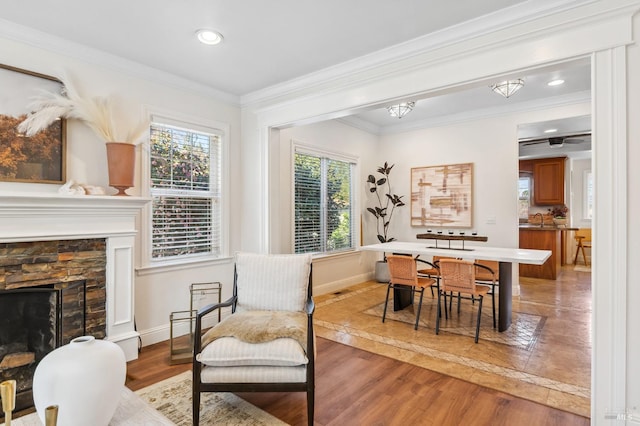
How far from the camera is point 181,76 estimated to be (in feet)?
11.1

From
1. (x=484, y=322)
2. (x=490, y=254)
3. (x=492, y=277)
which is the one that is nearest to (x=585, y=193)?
(x=492, y=277)

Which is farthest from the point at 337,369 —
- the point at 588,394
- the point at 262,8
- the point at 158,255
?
the point at 262,8

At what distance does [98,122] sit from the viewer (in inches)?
108

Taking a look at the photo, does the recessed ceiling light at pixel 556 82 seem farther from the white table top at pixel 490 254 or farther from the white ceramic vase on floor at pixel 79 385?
the white ceramic vase on floor at pixel 79 385

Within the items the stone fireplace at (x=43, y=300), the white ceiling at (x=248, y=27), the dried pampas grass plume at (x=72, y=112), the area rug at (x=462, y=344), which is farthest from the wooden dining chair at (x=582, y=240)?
the stone fireplace at (x=43, y=300)

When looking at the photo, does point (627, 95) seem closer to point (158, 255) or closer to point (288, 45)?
point (288, 45)

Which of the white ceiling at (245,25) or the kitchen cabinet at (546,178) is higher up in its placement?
the white ceiling at (245,25)

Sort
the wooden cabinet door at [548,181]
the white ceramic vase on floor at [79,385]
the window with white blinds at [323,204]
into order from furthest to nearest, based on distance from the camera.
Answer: the wooden cabinet door at [548,181], the window with white blinds at [323,204], the white ceramic vase on floor at [79,385]

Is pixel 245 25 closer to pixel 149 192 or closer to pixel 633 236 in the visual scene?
pixel 149 192

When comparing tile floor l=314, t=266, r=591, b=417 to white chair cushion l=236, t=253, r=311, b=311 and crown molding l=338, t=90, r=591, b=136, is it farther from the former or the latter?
crown molding l=338, t=90, r=591, b=136

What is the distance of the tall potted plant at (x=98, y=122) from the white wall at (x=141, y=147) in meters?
0.13

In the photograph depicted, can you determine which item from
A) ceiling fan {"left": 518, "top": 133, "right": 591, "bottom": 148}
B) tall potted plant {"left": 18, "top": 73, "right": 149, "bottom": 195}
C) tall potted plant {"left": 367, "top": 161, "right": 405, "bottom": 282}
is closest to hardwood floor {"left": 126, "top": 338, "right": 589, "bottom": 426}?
tall potted plant {"left": 18, "top": 73, "right": 149, "bottom": 195}

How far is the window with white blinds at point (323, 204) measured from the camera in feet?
15.9

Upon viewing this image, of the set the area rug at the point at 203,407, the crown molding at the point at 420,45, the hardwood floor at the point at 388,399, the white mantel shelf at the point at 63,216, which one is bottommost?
the hardwood floor at the point at 388,399
